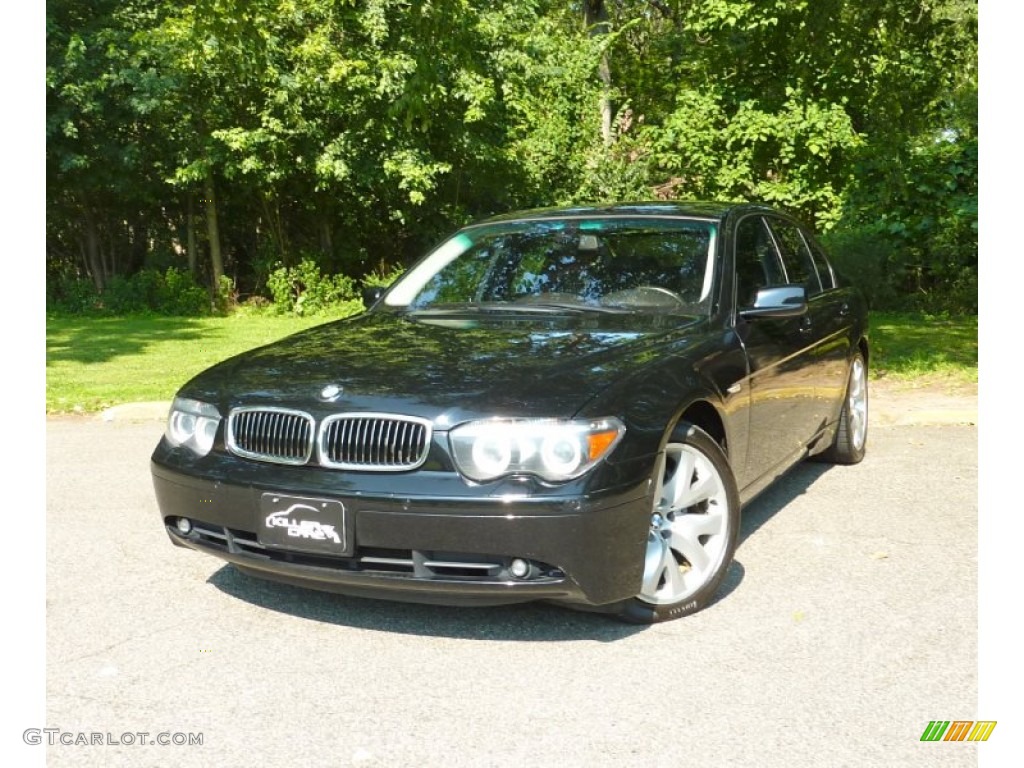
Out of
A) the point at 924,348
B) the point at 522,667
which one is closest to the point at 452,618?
the point at 522,667

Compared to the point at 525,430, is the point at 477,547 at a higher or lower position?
lower

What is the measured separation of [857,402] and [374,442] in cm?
418

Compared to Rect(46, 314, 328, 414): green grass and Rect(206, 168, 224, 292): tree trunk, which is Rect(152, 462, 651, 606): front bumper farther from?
Rect(206, 168, 224, 292): tree trunk

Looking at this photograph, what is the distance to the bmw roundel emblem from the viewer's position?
3.73 meters

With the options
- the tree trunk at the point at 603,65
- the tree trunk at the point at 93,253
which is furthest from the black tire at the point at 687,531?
the tree trunk at the point at 93,253

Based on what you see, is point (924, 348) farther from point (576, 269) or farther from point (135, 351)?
point (135, 351)

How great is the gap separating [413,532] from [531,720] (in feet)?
2.33

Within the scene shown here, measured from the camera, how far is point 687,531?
159 inches

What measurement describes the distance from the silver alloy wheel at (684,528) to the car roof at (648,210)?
154 centimetres

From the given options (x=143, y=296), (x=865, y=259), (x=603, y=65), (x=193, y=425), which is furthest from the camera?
(x=603, y=65)

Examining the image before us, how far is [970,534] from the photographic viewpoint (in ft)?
17.0

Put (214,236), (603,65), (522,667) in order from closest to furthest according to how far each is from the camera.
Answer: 1. (522,667)
2. (214,236)
3. (603,65)

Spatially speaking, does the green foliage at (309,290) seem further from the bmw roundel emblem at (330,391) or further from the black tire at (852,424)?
the bmw roundel emblem at (330,391)

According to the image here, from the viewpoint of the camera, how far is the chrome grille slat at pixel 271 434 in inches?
146
